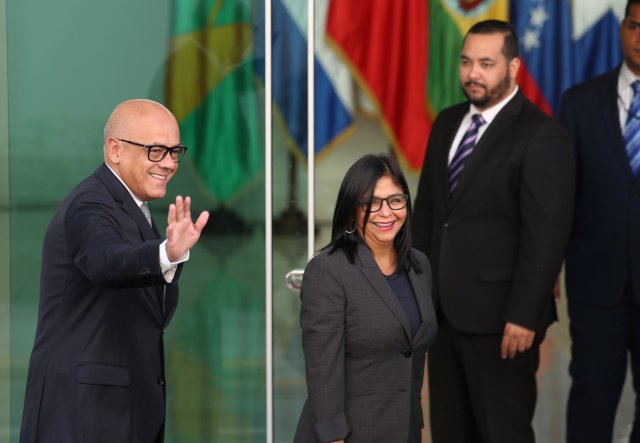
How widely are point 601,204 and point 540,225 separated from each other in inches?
17.6

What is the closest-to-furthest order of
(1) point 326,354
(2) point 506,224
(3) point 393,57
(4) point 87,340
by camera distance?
(4) point 87,340
(1) point 326,354
(2) point 506,224
(3) point 393,57

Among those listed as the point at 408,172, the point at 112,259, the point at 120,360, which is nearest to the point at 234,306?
the point at 408,172

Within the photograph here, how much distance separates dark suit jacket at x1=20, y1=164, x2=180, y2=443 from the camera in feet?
10.6

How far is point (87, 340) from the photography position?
3236 millimetres

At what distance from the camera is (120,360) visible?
3273 mm

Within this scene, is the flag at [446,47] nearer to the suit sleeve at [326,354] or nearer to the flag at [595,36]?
the flag at [595,36]

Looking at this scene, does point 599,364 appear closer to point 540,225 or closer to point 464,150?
point 540,225

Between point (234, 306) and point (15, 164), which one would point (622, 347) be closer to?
point (234, 306)

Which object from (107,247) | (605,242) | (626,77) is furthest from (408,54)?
(107,247)

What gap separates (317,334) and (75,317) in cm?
64

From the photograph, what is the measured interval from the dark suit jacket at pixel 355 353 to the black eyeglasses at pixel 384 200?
0.15m

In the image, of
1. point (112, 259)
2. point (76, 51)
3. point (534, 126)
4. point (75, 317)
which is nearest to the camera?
point (112, 259)

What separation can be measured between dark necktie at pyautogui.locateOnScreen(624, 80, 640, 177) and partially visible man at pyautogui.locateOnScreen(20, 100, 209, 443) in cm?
200

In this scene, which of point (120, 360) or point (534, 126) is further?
point (534, 126)
